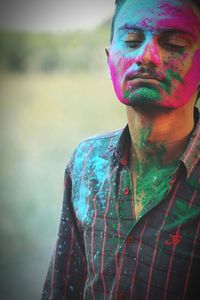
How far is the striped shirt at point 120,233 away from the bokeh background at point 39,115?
594 mm

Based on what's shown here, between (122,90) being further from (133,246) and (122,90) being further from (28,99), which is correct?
(28,99)

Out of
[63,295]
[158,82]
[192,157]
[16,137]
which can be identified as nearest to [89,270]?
[63,295]

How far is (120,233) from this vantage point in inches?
45.5

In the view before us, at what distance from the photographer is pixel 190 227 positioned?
3.48ft

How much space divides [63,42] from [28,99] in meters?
0.32

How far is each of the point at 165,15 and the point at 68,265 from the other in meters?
0.81

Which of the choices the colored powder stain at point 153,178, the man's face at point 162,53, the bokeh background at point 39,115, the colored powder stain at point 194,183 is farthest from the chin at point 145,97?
the bokeh background at point 39,115

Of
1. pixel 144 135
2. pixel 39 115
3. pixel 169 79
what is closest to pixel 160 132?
pixel 144 135

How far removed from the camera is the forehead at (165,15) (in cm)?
106

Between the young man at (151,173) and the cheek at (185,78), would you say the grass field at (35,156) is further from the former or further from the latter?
the cheek at (185,78)

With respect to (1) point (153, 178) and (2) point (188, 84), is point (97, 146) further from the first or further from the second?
(2) point (188, 84)

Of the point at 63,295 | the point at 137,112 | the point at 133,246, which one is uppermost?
the point at 137,112

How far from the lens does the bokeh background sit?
75.4 inches

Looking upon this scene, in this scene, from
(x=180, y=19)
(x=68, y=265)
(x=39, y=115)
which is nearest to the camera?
(x=180, y=19)
